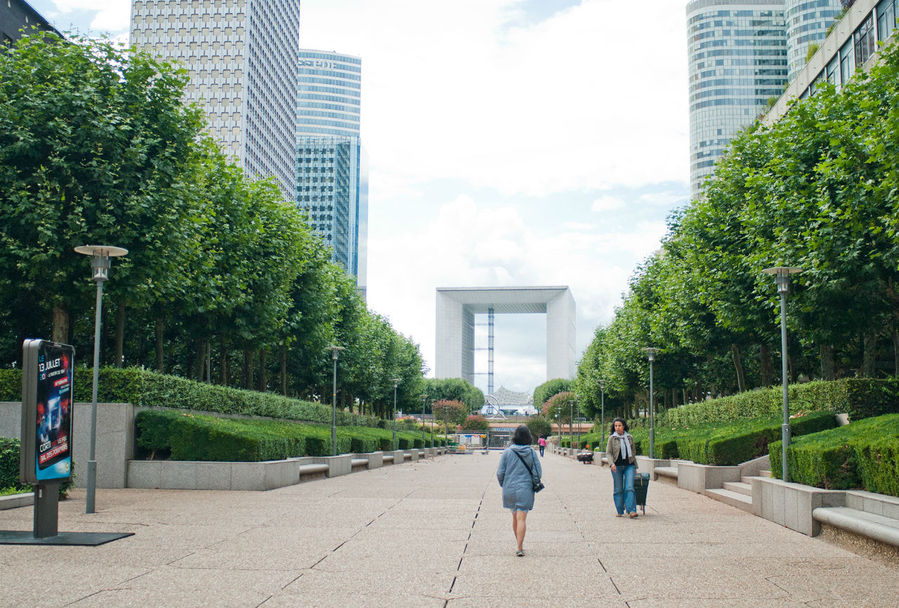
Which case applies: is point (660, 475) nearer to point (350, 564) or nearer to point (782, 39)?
point (350, 564)

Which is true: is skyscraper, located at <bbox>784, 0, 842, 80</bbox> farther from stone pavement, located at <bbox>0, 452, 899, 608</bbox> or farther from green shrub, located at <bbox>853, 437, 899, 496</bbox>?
stone pavement, located at <bbox>0, 452, 899, 608</bbox>

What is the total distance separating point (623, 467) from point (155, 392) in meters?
13.8

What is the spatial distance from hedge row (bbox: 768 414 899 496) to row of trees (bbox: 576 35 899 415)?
4579 mm

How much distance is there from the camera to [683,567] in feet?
31.7

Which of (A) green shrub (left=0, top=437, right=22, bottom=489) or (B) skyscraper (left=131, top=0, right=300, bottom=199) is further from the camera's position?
(B) skyscraper (left=131, top=0, right=300, bottom=199)

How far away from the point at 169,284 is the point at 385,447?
2710 centimetres

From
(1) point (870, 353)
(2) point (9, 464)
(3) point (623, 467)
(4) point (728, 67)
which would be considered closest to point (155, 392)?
(2) point (9, 464)

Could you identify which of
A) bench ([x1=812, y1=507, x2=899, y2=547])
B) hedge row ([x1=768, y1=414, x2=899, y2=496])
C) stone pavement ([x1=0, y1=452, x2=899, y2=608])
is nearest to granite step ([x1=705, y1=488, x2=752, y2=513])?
stone pavement ([x1=0, y1=452, x2=899, y2=608])

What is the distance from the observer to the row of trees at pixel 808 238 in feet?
59.8

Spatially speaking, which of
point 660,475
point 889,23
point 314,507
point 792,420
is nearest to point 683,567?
point 314,507

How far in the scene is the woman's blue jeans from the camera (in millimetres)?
15359

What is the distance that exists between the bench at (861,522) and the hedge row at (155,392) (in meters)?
17.0

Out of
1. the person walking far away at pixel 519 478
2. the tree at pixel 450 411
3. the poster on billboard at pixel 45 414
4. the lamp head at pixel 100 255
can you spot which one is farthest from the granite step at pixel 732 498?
the tree at pixel 450 411

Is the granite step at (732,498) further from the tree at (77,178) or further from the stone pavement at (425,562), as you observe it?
the tree at (77,178)
